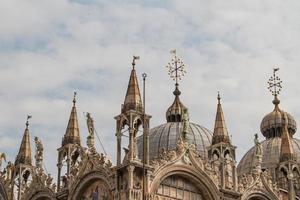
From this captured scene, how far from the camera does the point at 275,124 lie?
8319 cm

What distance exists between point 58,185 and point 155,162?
8714 millimetres

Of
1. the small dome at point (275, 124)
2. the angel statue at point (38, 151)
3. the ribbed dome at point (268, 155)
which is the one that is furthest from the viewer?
the small dome at point (275, 124)

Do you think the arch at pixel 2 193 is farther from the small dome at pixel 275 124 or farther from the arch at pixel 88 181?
the small dome at pixel 275 124

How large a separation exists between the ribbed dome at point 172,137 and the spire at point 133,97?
13.6 meters

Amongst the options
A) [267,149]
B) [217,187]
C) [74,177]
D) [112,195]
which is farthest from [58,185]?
[267,149]

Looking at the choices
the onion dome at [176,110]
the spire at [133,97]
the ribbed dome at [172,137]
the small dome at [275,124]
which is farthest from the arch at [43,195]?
the small dome at [275,124]

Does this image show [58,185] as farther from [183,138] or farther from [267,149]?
[267,149]

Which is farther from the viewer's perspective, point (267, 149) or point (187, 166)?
point (267, 149)

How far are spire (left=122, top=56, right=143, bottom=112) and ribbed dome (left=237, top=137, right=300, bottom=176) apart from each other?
2917cm

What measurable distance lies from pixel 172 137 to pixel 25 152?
13.0 meters

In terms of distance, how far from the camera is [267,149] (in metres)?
80.6

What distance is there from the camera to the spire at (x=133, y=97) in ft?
167

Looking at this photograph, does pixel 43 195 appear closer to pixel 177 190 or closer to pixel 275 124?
pixel 177 190

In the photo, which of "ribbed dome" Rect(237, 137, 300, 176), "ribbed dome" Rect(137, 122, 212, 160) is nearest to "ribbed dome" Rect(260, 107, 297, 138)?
"ribbed dome" Rect(237, 137, 300, 176)
